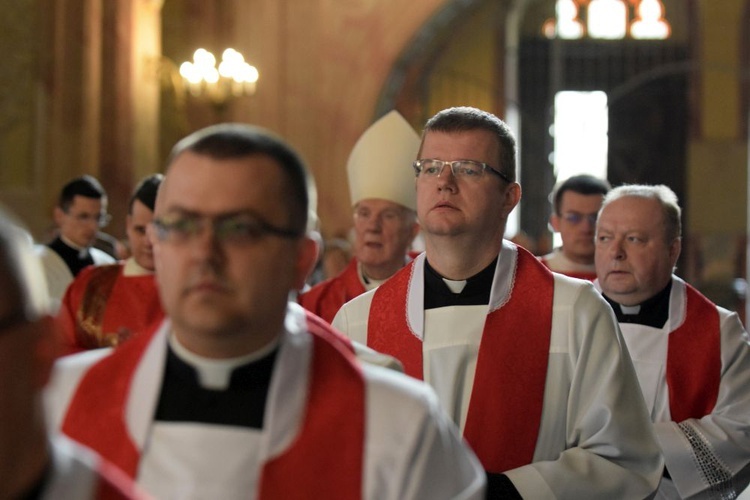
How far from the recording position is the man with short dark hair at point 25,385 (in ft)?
5.36

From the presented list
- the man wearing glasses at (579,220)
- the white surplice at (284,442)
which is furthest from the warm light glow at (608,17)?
the white surplice at (284,442)

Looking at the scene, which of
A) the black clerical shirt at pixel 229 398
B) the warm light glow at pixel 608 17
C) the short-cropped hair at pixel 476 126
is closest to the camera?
the black clerical shirt at pixel 229 398

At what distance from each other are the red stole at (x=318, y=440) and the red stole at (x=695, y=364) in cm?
283

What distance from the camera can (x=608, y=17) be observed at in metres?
22.7

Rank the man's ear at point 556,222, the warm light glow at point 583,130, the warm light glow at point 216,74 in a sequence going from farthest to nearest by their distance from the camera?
the warm light glow at point 583,130, the warm light glow at point 216,74, the man's ear at point 556,222

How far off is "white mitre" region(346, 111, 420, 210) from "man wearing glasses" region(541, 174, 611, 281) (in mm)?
1053

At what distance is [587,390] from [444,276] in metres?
0.57

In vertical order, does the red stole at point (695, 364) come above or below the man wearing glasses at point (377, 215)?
below

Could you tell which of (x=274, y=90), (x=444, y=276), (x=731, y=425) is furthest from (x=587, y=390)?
(x=274, y=90)

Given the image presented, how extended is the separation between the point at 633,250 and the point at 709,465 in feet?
2.97

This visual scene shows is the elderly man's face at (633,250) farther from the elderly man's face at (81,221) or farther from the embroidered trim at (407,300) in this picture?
the elderly man's face at (81,221)

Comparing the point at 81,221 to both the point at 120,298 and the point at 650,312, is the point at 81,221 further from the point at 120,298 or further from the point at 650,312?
the point at 650,312

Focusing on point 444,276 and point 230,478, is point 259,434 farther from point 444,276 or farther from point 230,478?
point 444,276

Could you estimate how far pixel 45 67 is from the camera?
11.9 metres
